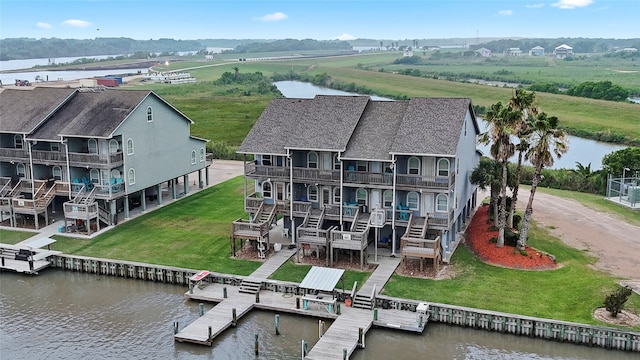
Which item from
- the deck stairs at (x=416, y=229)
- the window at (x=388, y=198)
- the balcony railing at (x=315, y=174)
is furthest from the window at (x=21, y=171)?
the deck stairs at (x=416, y=229)

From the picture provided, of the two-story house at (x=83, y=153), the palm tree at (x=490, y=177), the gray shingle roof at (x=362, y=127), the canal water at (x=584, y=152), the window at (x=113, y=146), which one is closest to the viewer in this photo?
the gray shingle roof at (x=362, y=127)

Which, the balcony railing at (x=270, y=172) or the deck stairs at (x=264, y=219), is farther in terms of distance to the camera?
the balcony railing at (x=270, y=172)

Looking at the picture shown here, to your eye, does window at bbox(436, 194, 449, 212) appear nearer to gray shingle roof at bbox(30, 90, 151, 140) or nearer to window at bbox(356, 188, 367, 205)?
window at bbox(356, 188, 367, 205)

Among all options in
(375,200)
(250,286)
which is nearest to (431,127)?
(375,200)

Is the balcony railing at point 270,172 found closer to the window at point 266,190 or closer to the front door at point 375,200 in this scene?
the window at point 266,190

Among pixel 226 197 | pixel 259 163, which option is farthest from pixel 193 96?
pixel 259 163

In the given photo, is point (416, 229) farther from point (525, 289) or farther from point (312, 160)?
point (312, 160)
